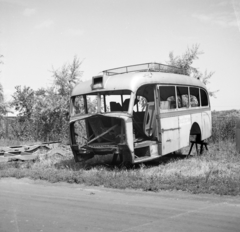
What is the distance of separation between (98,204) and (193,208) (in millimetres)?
1742

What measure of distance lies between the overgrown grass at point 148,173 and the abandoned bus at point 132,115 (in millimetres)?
556

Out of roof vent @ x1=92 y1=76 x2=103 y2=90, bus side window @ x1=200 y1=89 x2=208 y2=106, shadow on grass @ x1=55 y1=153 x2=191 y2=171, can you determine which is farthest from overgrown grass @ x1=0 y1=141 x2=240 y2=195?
roof vent @ x1=92 y1=76 x2=103 y2=90

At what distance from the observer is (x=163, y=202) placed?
6.60 metres

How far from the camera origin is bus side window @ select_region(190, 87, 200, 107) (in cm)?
1339

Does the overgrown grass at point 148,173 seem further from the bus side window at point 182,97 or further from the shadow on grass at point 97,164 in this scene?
the bus side window at point 182,97

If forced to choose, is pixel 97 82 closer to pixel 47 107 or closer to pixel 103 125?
pixel 103 125

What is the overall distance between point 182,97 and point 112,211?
737cm

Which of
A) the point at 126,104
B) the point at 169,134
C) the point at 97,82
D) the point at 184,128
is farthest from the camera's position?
the point at 184,128

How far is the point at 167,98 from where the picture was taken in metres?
11.8

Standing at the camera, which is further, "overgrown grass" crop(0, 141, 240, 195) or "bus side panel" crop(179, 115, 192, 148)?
"bus side panel" crop(179, 115, 192, 148)

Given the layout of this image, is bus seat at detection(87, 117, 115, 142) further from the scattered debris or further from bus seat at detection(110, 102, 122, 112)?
the scattered debris

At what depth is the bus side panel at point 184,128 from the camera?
12023 millimetres

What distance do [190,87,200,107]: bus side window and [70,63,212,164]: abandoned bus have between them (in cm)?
90

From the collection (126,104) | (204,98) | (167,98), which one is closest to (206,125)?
(204,98)
